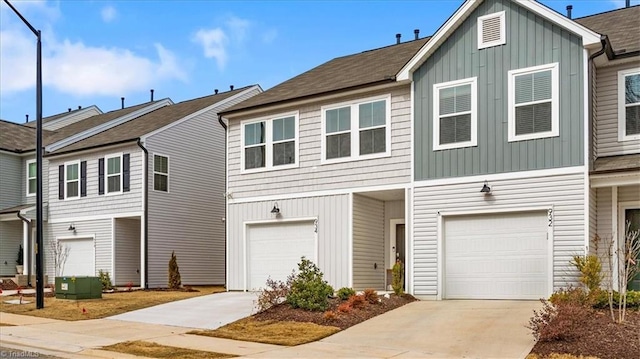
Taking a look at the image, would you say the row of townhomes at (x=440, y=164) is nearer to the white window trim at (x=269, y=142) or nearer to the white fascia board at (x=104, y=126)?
the white window trim at (x=269, y=142)

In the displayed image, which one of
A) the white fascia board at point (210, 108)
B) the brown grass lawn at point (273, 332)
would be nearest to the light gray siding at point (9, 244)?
the white fascia board at point (210, 108)

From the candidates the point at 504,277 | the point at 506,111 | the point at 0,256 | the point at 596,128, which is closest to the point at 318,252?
the point at 504,277

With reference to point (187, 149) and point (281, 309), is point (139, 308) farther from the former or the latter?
point (187, 149)

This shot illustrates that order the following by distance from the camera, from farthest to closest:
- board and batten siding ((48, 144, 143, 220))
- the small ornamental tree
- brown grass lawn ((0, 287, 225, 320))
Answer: board and batten siding ((48, 144, 143, 220)) < the small ornamental tree < brown grass lawn ((0, 287, 225, 320))

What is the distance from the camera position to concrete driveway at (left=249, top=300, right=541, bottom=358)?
1140 cm

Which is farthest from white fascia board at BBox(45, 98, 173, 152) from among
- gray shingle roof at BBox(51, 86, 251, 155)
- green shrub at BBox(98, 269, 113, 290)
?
green shrub at BBox(98, 269, 113, 290)

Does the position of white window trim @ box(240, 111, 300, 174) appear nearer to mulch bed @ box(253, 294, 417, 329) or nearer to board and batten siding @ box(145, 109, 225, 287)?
mulch bed @ box(253, 294, 417, 329)

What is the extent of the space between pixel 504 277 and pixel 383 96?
593 centimetres

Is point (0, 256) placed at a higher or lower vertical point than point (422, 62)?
lower

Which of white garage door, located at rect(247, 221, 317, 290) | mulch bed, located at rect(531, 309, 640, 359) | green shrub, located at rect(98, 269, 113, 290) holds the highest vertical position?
white garage door, located at rect(247, 221, 317, 290)

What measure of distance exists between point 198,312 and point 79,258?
525 inches

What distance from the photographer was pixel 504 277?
55.0 feet

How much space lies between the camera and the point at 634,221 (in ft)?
52.9

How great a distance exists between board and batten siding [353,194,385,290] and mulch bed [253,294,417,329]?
293 centimetres
